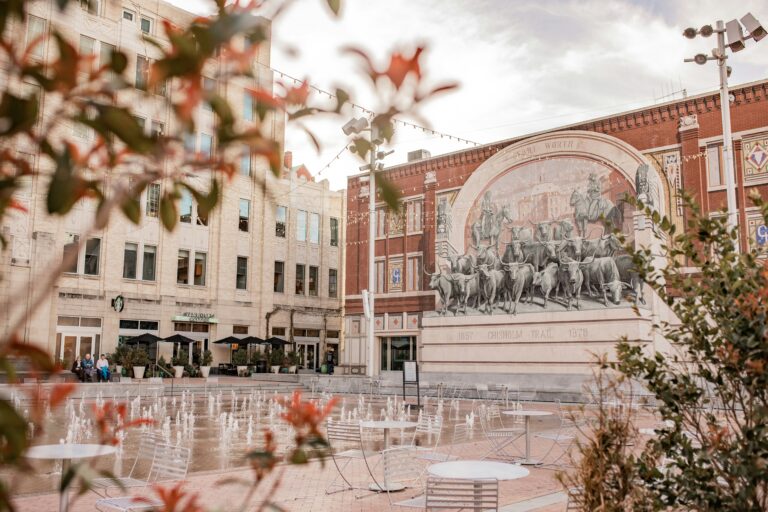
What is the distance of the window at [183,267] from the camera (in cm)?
4081

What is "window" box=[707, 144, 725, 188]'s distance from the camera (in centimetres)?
2934

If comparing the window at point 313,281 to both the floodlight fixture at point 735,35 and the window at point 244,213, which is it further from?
the floodlight fixture at point 735,35

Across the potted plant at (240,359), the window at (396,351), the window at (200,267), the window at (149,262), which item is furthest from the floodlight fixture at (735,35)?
the window at (200,267)

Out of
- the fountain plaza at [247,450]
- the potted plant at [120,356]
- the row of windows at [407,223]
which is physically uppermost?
the row of windows at [407,223]

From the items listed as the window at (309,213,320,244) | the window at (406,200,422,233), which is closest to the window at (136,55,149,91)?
the window at (406,200,422,233)

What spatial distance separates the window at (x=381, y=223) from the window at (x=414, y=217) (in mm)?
1825

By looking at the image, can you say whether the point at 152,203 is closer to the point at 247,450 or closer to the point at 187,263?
the point at 187,263

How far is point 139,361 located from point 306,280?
15.6 metres

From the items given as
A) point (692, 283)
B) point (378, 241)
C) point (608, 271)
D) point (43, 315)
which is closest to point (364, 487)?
point (692, 283)

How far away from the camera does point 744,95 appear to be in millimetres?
28922

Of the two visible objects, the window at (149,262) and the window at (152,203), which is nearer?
the window at (152,203)

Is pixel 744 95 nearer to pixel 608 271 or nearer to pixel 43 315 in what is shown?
pixel 608 271

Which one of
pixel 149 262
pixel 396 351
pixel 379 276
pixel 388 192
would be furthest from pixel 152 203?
pixel 388 192

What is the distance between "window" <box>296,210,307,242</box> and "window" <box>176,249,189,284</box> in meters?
9.20
